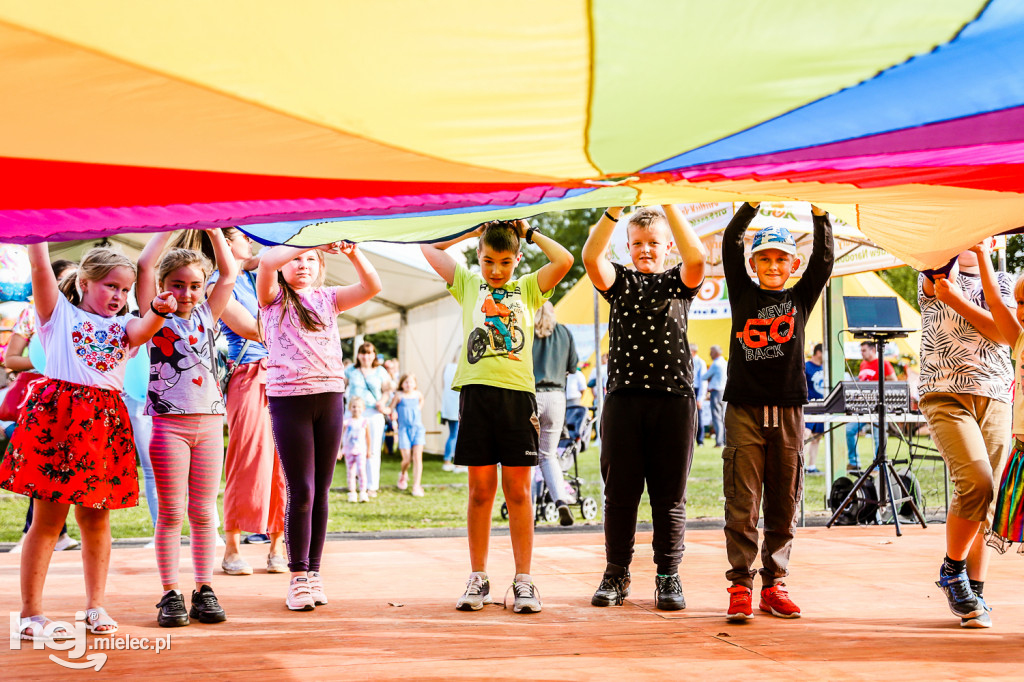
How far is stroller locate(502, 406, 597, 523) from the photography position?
23.8ft

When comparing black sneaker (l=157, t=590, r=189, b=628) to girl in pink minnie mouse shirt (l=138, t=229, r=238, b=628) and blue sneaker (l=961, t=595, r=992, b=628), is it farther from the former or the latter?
blue sneaker (l=961, t=595, r=992, b=628)

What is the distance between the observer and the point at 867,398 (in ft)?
22.6

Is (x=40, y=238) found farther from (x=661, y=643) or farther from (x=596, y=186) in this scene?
(x=661, y=643)

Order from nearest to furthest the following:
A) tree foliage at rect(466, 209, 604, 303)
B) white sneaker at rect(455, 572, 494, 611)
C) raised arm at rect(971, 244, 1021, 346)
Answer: raised arm at rect(971, 244, 1021, 346) → white sneaker at rect(455, 572, 494, 611) → tree foliage at rect(466, 209, 604, 303)

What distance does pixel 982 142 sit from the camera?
2.43 m

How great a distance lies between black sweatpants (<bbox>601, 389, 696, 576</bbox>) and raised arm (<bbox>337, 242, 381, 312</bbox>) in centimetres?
113

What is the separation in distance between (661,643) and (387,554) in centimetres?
245

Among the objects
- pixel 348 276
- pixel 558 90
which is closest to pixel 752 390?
pixel 558 90

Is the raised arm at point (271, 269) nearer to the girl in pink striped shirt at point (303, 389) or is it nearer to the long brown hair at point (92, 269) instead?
the girl in pink striped shirt at point (303, 389)

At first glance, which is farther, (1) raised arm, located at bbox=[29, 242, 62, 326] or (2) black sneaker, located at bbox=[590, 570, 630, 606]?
(2) black sneaker, located at bbox=[590, 570, 630, 606]

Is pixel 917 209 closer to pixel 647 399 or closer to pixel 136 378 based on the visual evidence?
pixel 647 399

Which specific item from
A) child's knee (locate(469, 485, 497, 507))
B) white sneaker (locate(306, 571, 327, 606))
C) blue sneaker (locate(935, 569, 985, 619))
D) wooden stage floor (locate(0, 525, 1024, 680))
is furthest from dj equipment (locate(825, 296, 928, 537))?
white sneaker (locate(306, 571, 327, 606))

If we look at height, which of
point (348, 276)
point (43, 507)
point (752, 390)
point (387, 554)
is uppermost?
point (348, 276)

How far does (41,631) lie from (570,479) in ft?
18.4
